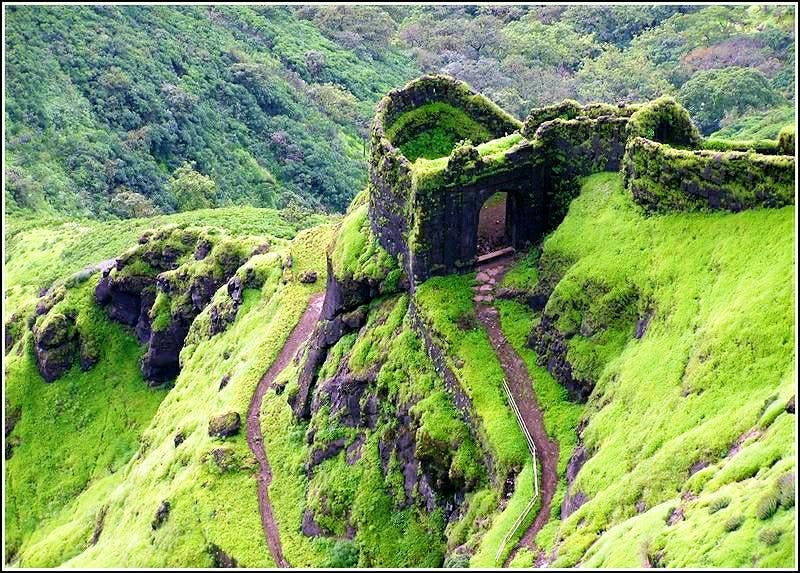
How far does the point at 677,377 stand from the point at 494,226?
1935cm

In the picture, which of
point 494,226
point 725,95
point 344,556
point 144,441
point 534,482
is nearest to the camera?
point 534,482

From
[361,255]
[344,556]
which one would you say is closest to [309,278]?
[361,255]

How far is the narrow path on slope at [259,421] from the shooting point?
50906 mm

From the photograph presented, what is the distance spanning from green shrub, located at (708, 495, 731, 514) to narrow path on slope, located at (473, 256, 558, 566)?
10.0 metres

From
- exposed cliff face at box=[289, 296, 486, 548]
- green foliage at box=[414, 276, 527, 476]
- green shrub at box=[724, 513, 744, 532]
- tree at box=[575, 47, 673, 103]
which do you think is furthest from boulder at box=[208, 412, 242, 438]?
tree at box=[575, 47, 673, 103]

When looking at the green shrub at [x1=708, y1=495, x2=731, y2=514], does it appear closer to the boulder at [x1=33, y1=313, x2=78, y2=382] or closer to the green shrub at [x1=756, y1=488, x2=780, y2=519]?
the green shrub at [x1=756, y1=488, x2=780, y2=519]

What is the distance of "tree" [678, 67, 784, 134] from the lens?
12938 cm

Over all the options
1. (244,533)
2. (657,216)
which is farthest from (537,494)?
(244,533)

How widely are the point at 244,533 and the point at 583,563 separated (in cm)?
2436

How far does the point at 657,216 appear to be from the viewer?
4481cm

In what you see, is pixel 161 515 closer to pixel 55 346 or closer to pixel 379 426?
pixel 379 426

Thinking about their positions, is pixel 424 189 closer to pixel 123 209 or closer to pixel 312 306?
pixel 312 306

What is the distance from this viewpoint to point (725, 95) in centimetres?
13012

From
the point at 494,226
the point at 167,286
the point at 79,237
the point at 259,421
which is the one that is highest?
the point at 79,237
